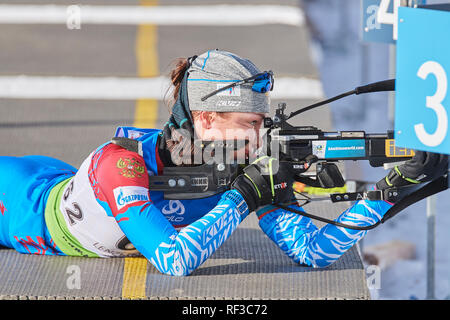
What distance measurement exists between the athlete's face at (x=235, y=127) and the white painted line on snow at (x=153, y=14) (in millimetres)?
4990

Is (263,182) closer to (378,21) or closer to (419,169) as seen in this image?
(419,169)

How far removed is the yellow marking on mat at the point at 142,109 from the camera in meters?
3.31

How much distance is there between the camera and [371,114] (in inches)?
292

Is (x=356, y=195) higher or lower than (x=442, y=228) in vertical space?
higher

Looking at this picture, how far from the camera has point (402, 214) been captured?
650 centimetres

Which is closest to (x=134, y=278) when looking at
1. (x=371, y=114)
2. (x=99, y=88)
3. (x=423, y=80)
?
(x=423, y=80)

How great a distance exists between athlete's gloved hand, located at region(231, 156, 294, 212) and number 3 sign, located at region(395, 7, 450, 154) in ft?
1.71

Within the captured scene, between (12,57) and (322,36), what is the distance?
11.1 ft

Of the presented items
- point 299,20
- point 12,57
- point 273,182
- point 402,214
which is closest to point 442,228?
point 402,214

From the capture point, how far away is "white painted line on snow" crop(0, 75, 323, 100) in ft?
21.6

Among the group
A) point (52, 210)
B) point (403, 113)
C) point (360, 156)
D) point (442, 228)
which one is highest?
point (403, 113)

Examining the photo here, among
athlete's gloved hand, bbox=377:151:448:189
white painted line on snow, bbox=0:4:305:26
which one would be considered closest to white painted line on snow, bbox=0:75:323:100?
white painted line on snow, bbox=0:4:305:26

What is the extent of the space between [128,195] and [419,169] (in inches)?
45.0

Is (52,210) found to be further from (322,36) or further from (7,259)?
(322,36)
